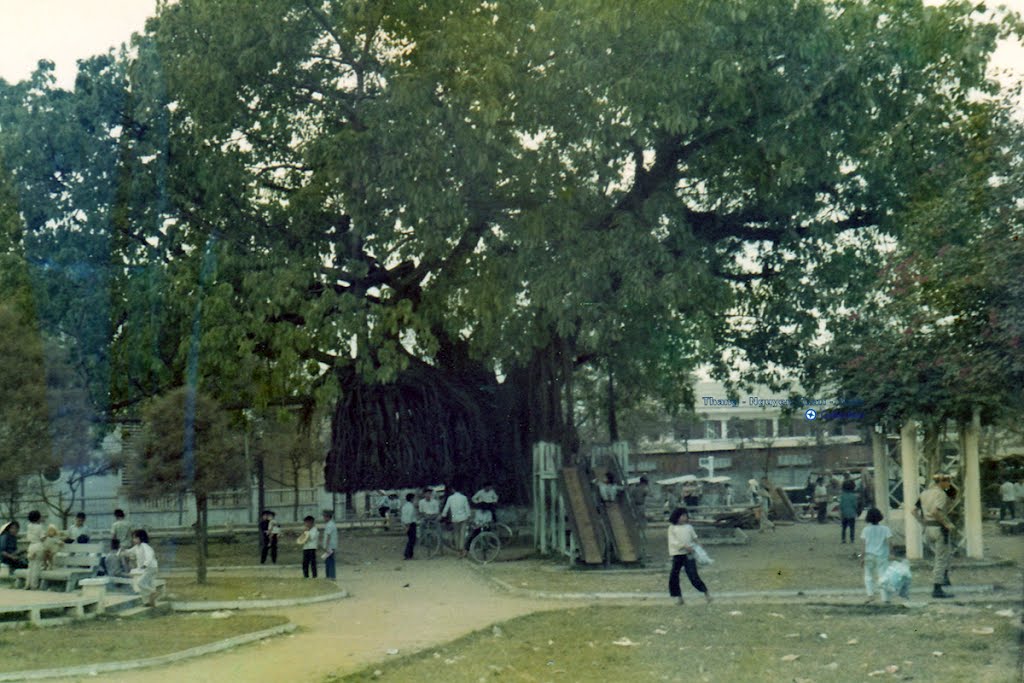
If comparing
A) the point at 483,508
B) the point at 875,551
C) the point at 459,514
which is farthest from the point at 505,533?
the point at 875,551

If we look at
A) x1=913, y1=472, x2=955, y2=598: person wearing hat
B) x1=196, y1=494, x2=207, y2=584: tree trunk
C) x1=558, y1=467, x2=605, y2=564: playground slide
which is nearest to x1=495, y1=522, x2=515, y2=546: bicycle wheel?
x1=558, y1=467, x2=605, y2=564: playground slide

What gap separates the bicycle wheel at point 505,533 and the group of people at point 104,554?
860cm

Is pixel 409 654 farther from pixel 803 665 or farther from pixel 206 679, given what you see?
pixel 803 665

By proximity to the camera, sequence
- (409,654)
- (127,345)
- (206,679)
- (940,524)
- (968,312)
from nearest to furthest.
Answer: (206,679) < (409,654) < (968,312) < (940,524) < (127,345)

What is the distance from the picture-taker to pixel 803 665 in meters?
13.0

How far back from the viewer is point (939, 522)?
18234 mm

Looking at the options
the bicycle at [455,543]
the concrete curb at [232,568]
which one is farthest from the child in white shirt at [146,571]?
the bicycle at [455,543]

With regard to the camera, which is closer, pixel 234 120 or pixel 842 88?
pixel 842 88

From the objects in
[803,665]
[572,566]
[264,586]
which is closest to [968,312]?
[803,665]

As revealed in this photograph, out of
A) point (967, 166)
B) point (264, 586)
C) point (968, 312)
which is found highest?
point (967, 166)

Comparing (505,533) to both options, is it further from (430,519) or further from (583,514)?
(583,514)

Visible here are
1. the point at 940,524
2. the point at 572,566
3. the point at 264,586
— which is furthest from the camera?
the point at 572,566

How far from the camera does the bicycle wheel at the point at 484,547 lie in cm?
2762

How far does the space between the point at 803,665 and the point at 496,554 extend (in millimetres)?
15362
